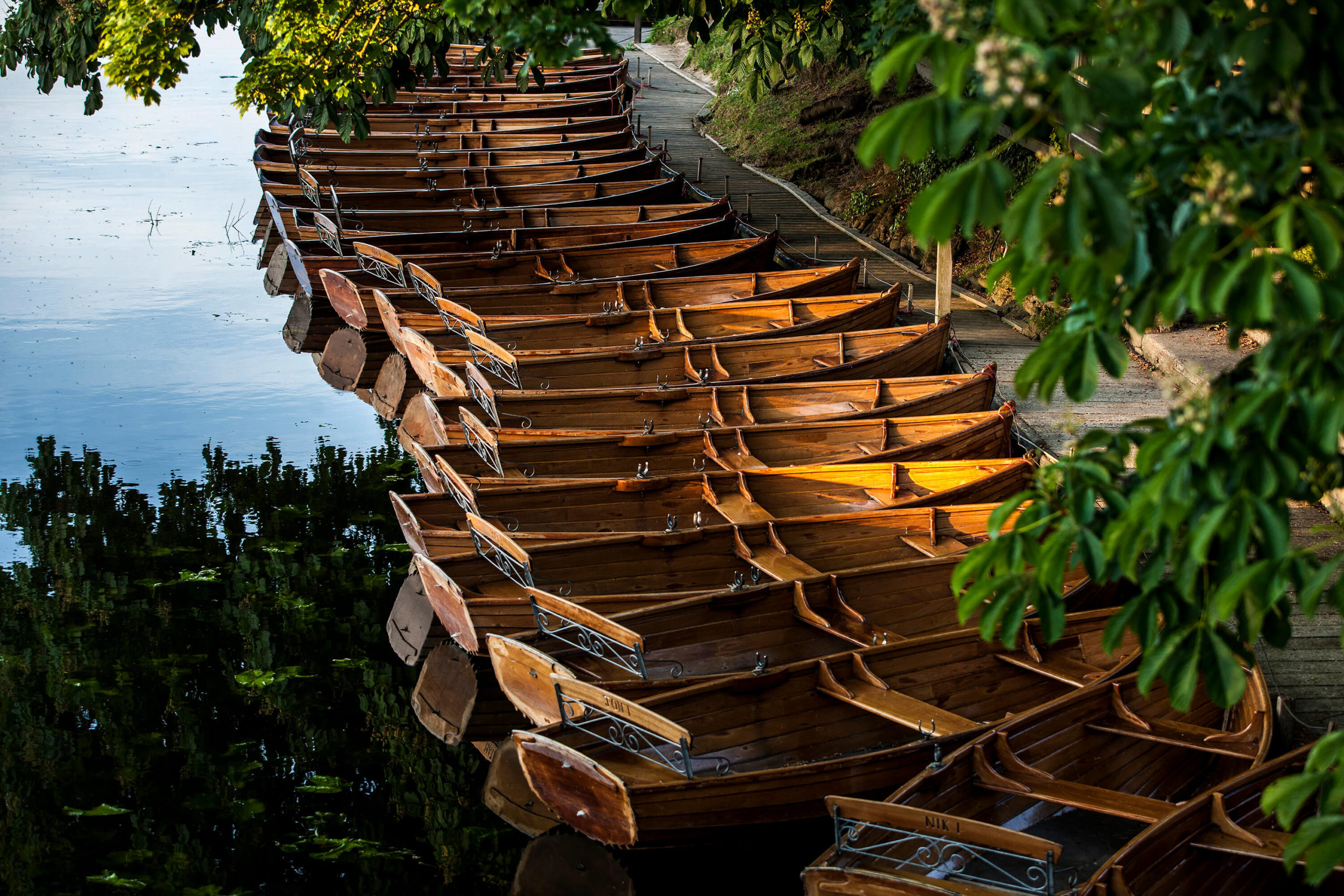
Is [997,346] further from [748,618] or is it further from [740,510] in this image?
[748,618]

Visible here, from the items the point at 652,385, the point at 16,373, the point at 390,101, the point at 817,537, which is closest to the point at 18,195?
the point at 16,373

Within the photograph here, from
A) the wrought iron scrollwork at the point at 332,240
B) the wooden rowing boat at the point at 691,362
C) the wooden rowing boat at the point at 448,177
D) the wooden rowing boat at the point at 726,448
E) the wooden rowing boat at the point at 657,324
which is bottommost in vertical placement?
the wooden rowing boat at the point at 726,448

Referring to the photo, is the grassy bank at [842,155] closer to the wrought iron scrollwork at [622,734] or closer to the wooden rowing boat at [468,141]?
the wooden rowing boat at [468,141]

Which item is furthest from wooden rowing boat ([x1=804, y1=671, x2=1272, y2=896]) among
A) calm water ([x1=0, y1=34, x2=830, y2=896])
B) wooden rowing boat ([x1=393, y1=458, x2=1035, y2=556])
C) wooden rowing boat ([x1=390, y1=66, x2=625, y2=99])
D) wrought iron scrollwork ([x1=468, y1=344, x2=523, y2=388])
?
wooden rowing boat ([x1=390, y1=66, x2=625, y2=99])

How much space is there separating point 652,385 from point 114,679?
5.03 meters

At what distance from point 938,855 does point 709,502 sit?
403 centimetres

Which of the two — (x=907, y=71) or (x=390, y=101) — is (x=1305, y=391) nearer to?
(x=907, y=71)

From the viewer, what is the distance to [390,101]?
11.0 m

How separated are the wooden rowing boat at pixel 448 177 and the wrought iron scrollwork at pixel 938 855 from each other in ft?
39.6

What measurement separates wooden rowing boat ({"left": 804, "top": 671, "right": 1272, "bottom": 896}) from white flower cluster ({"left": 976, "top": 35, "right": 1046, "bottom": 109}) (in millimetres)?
3344

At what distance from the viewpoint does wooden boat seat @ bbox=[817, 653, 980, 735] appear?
659 centimetres

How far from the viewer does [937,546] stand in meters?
8.64

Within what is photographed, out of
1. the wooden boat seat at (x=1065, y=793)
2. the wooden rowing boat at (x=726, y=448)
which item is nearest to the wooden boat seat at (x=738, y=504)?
the wooden rowing boat at (x=726, y=448)

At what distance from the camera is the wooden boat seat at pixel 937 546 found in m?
8.55
